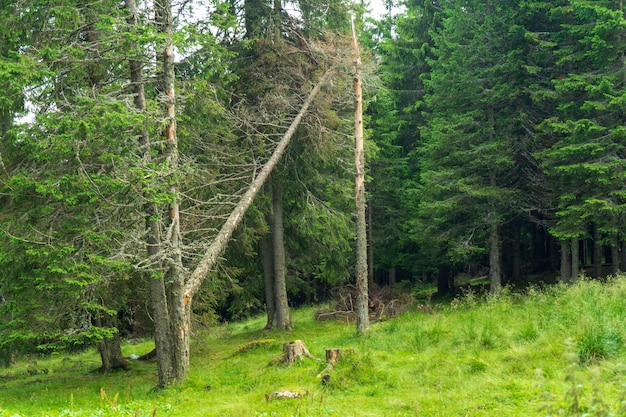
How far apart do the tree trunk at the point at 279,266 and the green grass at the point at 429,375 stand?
3308mm

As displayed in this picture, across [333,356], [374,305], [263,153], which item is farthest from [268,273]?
[333,356]

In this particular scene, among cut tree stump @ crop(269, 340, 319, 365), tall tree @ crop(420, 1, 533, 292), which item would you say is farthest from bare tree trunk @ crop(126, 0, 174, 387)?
tall tree @ crop(420, 1, 533, 292)

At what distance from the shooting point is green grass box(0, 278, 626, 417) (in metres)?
7.12

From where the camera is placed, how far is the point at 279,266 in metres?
18.2

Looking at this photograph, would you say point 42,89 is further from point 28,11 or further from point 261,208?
point 261,208

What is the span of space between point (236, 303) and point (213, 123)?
25.9ft

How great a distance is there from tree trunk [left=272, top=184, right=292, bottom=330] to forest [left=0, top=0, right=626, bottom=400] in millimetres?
105

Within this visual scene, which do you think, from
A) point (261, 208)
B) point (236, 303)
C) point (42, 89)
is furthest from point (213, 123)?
point (236, 303)

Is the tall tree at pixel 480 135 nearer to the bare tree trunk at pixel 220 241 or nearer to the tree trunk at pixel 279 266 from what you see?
the tree trunk at pixel 279 266

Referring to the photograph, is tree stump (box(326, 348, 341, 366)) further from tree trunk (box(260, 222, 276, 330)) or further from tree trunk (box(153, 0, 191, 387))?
tree trunk (box(260, 222, 276, 330))

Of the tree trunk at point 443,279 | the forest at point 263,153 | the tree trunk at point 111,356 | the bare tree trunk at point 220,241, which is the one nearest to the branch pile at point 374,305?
the forest at point 263,153

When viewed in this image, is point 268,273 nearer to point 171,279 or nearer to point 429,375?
point 171,279

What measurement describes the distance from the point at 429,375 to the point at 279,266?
9952 millimetres

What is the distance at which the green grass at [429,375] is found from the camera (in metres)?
7.12
